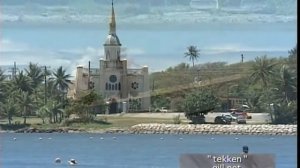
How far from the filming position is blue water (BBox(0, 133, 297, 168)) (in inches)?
561

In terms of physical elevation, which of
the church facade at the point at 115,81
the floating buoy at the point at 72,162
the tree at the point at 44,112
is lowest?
the floating buoy at the point at 72,162

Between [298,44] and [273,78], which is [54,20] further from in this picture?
[273,78]

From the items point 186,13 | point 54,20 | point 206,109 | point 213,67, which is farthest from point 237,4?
point 213,67

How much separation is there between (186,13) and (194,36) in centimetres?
366

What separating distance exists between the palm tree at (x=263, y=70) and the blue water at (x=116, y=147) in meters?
2.11

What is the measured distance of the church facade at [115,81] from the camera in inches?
309

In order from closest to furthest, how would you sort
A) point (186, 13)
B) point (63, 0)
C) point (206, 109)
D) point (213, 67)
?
point (63, 0), point (186, 13), point (206, 109), point (213, 67)

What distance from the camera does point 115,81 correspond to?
824 centimetres

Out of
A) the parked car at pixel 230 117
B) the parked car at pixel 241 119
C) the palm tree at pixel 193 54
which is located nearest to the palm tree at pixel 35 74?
the palm tree at pixel 193 54

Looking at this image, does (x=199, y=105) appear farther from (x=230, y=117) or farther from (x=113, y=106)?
(x=230, y=117)

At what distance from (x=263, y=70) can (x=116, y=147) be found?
24.4 ft

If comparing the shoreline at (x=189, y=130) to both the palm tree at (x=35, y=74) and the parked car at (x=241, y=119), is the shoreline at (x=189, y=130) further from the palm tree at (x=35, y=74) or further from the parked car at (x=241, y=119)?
the palm tree at (x=35, y=74)

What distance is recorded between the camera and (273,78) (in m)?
10.6

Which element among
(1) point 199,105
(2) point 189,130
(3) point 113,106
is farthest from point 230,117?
(1) point 199,105
